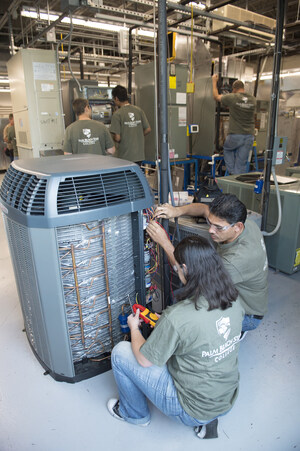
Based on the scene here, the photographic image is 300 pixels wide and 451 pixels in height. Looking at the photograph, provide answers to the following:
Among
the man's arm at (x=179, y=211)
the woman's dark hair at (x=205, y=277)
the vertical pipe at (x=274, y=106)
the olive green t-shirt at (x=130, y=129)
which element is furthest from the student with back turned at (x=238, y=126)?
the woman's dark hair at (x=205, y=277)

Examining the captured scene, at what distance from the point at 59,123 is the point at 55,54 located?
0.77 metres

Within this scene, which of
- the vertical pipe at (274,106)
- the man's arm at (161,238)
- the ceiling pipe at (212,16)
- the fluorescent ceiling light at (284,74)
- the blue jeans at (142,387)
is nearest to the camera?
the blue jeans at (142,387)

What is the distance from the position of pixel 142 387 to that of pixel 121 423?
0.31 meters

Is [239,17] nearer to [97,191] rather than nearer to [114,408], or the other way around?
[97,191]

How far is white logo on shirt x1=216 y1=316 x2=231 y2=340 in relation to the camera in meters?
1.11

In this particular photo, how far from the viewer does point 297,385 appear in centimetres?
163

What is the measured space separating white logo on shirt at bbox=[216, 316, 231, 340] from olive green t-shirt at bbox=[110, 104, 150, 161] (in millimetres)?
3050

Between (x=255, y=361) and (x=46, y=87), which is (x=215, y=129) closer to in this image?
(x=46, y=87)

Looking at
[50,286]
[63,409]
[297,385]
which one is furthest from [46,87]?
[297,385]

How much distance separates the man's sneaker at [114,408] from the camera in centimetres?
144

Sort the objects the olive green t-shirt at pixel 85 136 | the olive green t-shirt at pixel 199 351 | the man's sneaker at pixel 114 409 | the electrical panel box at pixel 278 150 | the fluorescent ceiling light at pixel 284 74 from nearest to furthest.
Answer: the olive green t-shirt at pixel 199 351, the man's sneaker at pixel 114 409, the electrical panel box at pixel 278 150, the olive green t-shirt at pixel 85 136, the fluorescent ceiling light at pixel 284 74

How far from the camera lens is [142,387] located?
4.14 feet

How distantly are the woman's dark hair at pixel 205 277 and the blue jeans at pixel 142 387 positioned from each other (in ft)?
1.13

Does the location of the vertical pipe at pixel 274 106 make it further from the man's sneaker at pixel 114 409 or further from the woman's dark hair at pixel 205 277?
the man's sneaker at pixel 114 409
